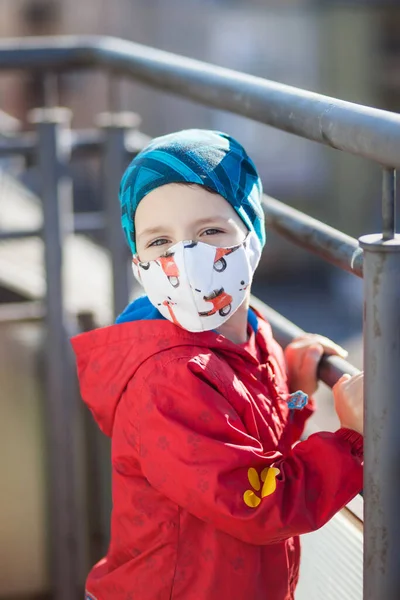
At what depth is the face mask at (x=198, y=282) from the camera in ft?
5.26

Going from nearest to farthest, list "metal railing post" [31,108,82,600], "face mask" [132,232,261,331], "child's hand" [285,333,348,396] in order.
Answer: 1. "face mask" [132,232,261,331]
2. "child's hand" [285,333,348,396]
3. "metal railing post" [31,108,82,600]

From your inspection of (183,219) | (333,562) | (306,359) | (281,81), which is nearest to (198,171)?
(183,219)

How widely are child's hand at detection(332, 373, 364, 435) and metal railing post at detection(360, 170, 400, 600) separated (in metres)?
0.16

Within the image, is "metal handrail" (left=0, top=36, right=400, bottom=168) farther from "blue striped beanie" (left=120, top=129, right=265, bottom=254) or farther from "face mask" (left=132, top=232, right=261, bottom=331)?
"face mask" (left=132, top=232, right=261, bottom=331)

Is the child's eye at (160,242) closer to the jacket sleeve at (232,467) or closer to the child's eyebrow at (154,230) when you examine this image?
the child's eyebrow at (154,230)

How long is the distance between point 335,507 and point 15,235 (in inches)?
78.3

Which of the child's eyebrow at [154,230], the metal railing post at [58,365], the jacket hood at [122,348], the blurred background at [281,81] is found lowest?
the blurred background at [281,81]

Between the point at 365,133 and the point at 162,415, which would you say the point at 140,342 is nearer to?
the point at 162,415

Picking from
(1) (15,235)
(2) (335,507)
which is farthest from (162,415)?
(1) (15,235)

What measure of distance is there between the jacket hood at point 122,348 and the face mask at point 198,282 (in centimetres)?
2

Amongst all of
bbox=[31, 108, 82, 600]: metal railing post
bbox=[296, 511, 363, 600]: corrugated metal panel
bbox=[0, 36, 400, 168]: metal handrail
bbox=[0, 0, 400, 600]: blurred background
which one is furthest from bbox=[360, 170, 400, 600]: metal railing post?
bbox=[0, 0, 400, 600]: blurred background

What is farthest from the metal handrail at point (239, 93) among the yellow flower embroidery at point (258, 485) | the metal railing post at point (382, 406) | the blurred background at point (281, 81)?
the blurred background at point (281, 81)

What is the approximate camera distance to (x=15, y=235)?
3262mm

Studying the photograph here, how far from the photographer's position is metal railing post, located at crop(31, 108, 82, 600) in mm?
3279
